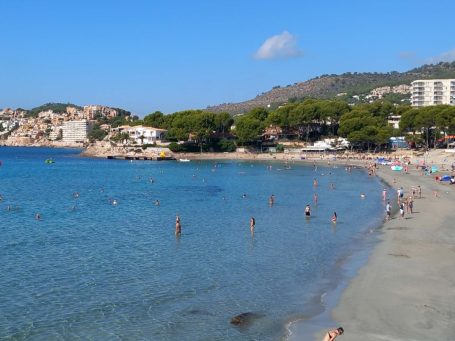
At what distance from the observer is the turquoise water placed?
16.3m

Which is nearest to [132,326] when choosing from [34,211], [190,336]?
[190,336]

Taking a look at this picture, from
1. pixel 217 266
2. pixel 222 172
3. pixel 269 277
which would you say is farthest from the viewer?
pixel 222 172

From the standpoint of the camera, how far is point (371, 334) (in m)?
14.7

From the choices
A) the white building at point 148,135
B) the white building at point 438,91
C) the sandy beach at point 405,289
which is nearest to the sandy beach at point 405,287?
the sandy beach at point 405,289

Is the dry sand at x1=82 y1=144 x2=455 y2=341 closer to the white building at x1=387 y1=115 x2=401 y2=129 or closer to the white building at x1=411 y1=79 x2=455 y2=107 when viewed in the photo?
the white building at x1=387 y1=115 x2=401 y2=129

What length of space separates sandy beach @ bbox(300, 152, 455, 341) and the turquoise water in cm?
135

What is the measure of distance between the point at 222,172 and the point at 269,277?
192 feet

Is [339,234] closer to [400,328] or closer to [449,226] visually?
[449,226]

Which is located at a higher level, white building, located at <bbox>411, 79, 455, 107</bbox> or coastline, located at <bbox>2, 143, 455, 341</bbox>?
white building, located at <bbox>411, 79, 455, 107</bbox>

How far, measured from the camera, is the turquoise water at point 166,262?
53.5 feet

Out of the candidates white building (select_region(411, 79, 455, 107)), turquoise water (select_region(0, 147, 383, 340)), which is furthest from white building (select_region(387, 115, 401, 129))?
turquoise water (select_region(0, 147, 383, 340))

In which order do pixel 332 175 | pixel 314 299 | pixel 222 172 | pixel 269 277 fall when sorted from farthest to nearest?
pixel 222 172 → pixel 332 175 → pixel 269 277 → pixel 314 299

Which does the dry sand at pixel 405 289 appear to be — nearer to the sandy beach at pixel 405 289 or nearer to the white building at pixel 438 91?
the sandy beach at pixel 405 289

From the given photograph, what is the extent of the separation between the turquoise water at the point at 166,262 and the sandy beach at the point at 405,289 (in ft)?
4.44
